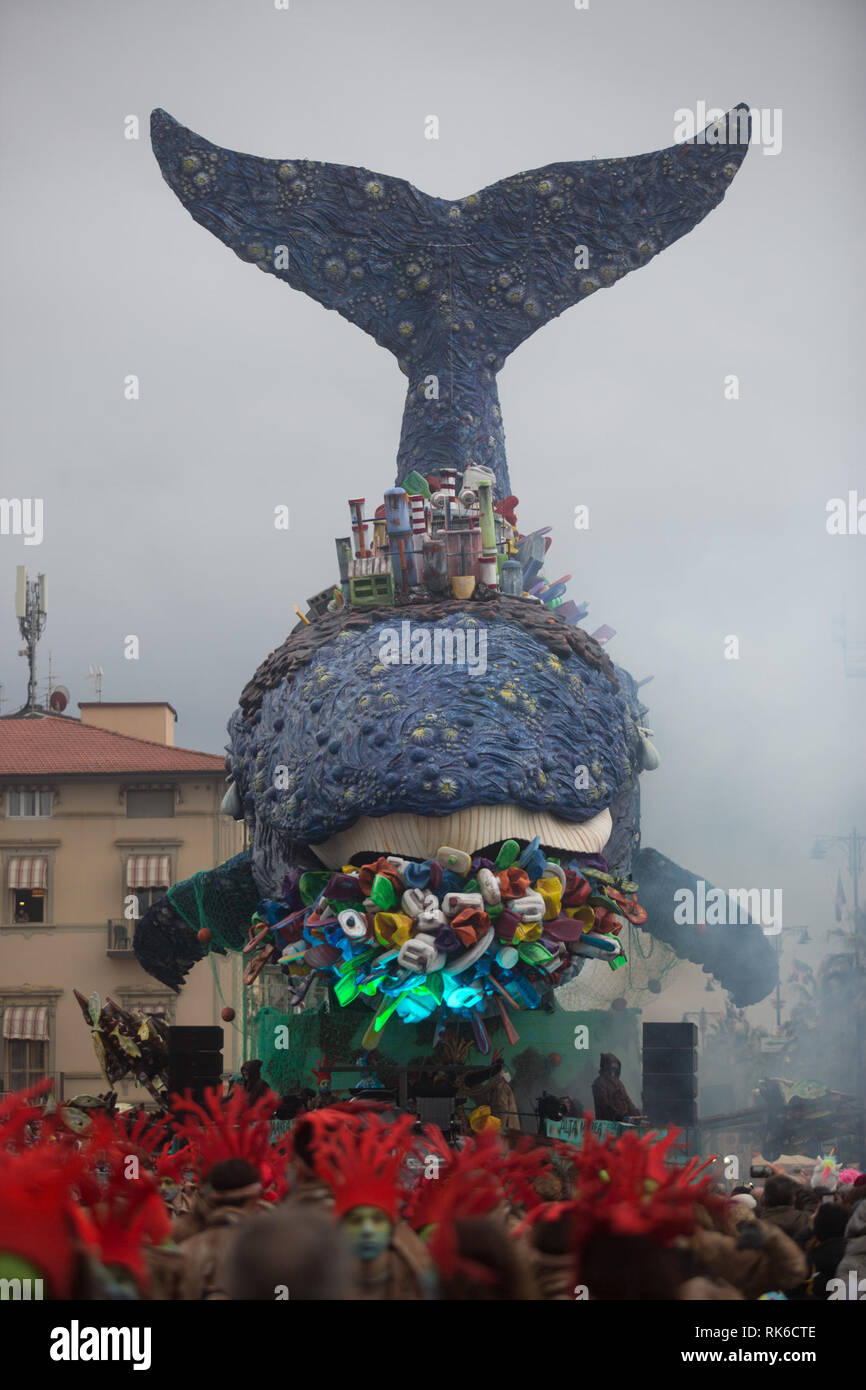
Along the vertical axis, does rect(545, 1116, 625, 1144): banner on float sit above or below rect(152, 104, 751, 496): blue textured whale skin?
below

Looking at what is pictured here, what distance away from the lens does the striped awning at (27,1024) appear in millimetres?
26323

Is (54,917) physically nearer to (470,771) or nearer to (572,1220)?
(470,771)

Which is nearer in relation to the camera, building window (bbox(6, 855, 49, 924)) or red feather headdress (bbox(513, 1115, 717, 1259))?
red feather headdress (bbox(513, 1115, 717, 1259))

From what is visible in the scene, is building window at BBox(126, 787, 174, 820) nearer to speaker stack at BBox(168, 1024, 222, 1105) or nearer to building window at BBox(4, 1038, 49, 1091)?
building window at BBox(4, 1038, 49, 1091)

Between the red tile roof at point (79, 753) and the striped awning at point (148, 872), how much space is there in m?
1.56

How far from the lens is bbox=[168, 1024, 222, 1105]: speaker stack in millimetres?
12500

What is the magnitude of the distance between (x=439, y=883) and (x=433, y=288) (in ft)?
20.5

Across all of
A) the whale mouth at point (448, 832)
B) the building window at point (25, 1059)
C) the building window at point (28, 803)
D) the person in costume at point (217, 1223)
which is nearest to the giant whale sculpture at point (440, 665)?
the whale mouth at point (448, 832)

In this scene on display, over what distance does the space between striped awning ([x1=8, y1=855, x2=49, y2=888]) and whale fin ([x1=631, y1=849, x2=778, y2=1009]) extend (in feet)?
50.3

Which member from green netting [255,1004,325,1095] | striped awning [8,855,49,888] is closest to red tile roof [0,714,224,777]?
striped awning [8,855,49,888]

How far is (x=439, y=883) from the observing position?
10.7 metres

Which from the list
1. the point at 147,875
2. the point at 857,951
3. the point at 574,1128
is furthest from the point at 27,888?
the point at 574,1128

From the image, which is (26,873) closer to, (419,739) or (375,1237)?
(419,739)

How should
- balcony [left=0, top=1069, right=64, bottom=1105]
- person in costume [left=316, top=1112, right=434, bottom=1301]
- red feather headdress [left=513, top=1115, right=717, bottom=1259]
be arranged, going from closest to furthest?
1. person in costume [left=316, top=1112, right=434, bottom=1301]
2. red feather headdress [left=513, top=1115, right=717, bottom=1259]
3. balcony [left=0, top=1069, right=64, bottom=1105]
